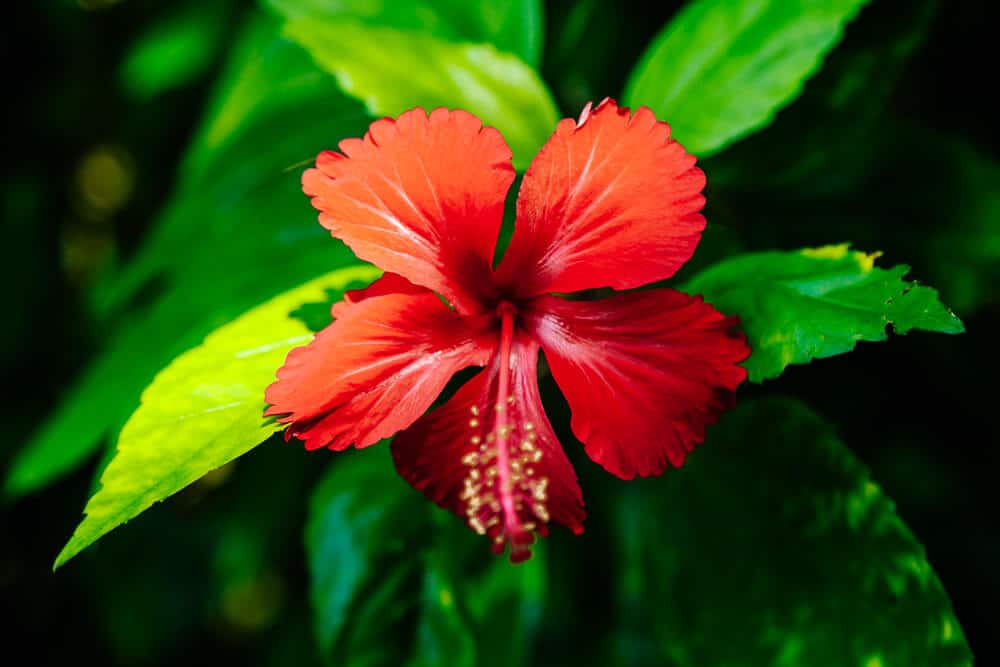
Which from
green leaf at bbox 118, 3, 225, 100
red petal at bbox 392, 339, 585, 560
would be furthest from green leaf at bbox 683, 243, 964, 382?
green leaf at bbox 118, 3, 225, 100

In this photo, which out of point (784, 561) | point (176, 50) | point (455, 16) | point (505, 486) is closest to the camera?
point (505, 486)

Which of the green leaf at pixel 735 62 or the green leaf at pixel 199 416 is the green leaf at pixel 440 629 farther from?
the green leaf at pixel 735 62

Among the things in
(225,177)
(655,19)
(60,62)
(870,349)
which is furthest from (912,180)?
(60,62)

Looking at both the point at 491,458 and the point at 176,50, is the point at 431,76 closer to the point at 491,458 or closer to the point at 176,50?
the point at 491,458

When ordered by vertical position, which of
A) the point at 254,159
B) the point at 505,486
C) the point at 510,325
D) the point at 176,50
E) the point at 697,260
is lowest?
the point at 505,486

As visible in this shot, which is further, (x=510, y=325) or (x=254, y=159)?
(x=254, y=159)

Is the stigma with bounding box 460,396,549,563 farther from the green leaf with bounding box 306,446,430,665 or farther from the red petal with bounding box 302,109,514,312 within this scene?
the green leaf with bounding box 306,446,430,665

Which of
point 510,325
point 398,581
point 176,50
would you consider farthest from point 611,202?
point 176,50
